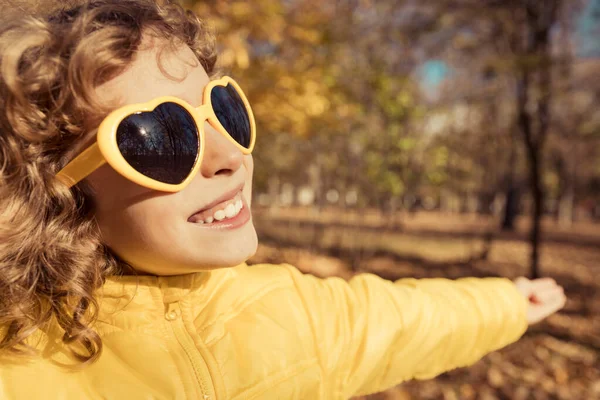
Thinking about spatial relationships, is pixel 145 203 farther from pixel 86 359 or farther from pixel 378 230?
pixel 378 230

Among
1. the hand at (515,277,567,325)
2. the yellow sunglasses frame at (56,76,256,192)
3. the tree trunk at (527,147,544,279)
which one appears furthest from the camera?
the tree trunk at (527,147,544,279)

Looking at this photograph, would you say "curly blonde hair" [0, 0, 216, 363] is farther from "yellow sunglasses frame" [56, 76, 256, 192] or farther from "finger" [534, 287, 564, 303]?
"finger" [534, 287, 564, 303]

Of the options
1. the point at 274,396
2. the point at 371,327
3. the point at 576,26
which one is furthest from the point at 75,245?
the point at 576,26

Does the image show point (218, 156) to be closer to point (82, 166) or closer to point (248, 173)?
point (248, 173)

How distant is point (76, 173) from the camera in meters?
1.12

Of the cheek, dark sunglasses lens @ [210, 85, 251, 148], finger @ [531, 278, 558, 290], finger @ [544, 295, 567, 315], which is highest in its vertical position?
dark sunglasses lens @ [210, 85, 251, 148]

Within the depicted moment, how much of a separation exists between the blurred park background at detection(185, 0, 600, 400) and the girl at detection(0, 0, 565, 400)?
1.86ft

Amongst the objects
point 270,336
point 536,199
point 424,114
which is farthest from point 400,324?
point 424,114

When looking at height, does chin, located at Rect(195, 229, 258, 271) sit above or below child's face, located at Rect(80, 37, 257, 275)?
below

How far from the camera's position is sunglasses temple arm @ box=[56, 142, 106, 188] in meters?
1.09

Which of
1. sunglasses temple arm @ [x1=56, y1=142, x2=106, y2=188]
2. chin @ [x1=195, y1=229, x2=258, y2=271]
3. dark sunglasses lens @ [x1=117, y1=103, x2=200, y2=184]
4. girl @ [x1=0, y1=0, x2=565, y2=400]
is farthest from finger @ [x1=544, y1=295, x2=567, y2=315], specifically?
sunglasses temple arm @ [x1=56, y1=142, x2=106, y2=188]

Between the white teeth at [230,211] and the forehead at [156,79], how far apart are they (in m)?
0.28

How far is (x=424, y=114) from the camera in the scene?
934 cm

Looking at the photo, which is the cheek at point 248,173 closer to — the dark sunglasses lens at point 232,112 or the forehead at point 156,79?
the dark sunglasses lens at point 232,112
